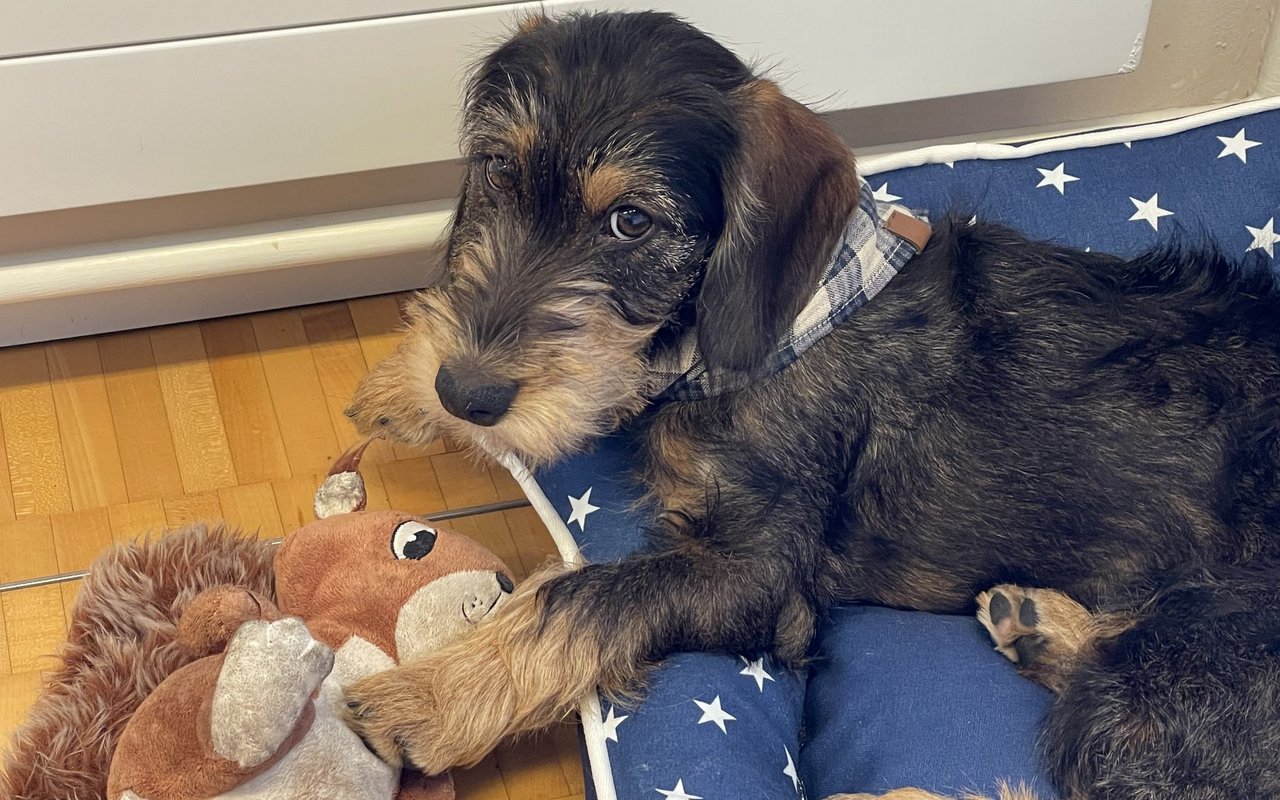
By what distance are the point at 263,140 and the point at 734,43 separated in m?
1.15

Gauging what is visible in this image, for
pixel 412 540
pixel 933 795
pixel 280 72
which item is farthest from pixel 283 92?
pixel 933 795

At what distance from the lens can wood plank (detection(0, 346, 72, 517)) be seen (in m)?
2.78

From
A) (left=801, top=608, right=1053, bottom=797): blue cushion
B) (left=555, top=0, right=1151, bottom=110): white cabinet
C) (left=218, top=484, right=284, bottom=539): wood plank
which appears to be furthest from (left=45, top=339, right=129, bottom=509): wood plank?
(left=801, top=608, right=1053, bottom=797): blue cushion

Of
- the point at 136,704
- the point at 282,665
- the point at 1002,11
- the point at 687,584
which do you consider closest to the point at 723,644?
the point at 687,584

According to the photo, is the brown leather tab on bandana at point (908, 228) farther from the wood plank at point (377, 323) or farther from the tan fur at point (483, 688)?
the wood plank at point (377, 323)

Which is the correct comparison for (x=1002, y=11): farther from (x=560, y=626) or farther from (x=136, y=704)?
(x=136, y=704)

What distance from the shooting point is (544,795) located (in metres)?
2.32

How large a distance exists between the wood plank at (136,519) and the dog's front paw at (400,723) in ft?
2.88

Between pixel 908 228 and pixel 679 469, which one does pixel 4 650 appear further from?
pixel 908 228

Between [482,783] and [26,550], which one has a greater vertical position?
[26,550]

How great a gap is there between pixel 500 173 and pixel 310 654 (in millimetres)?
797

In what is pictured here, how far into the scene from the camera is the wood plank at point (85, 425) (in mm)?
2803

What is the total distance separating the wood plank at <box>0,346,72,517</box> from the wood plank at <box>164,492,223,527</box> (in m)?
0.23

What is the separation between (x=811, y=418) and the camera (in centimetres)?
216
